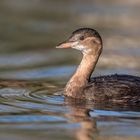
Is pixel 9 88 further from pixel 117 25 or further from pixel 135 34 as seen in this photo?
pixel 117 25

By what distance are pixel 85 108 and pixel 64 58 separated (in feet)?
20.8

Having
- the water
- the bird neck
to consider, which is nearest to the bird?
the bird neck

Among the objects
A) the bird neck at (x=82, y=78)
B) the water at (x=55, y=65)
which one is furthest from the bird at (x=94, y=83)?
the water at (x=55, y=65)

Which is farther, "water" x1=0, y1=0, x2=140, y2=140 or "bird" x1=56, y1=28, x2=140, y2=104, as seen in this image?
"bird" x1=56, y1=28, x2=140, y2=104

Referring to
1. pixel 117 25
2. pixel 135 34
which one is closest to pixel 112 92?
pixel 135 34

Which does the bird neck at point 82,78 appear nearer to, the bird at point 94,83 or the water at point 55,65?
the bird at point 94,83

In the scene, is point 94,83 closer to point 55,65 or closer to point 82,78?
point 82,78

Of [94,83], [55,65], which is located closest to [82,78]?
[94,83]

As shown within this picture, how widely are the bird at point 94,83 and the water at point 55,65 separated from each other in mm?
293

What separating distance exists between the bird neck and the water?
0.28 m

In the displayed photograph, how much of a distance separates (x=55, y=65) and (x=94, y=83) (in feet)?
13.7

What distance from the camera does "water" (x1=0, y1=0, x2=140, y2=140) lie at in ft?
44.8

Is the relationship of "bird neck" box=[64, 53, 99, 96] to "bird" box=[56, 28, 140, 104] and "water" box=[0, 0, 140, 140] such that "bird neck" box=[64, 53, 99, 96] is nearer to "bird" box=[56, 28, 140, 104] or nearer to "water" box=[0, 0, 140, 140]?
"bird" box=[56, 28, 140, 104]

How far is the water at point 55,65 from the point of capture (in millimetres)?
13648
